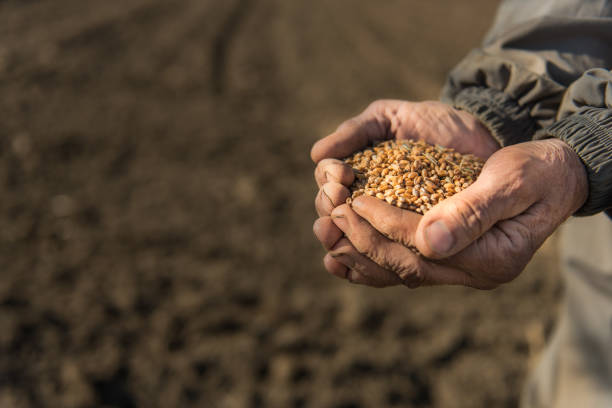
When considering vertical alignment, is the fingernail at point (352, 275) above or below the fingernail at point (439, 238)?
below

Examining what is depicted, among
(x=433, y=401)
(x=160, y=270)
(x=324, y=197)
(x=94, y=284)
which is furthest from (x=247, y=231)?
(x=324, y=197)

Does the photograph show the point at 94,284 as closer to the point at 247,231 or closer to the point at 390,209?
Result: the point at 247,231

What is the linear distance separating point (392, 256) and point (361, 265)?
0.12 metres

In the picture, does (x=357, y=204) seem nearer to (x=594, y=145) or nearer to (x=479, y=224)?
(x=479, y=224)

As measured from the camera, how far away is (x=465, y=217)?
135cm

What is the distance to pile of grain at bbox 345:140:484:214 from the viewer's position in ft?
5.16

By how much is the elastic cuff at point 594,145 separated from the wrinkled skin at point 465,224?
3 cm

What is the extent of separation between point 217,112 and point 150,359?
3422 mm

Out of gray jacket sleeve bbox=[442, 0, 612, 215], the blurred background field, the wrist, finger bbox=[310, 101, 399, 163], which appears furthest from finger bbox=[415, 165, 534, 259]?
the blurred background field

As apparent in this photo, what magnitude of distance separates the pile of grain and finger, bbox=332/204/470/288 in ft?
0.34

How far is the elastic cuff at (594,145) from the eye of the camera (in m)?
1.47

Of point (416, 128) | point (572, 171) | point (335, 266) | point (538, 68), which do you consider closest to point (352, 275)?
point (335, 266)

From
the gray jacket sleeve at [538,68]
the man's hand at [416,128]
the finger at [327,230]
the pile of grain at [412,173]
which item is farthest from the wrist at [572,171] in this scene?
the finger at [327,230]

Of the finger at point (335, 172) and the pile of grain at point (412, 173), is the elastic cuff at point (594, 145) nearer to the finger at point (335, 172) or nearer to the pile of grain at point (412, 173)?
the pile of grain at point (412, 173)
